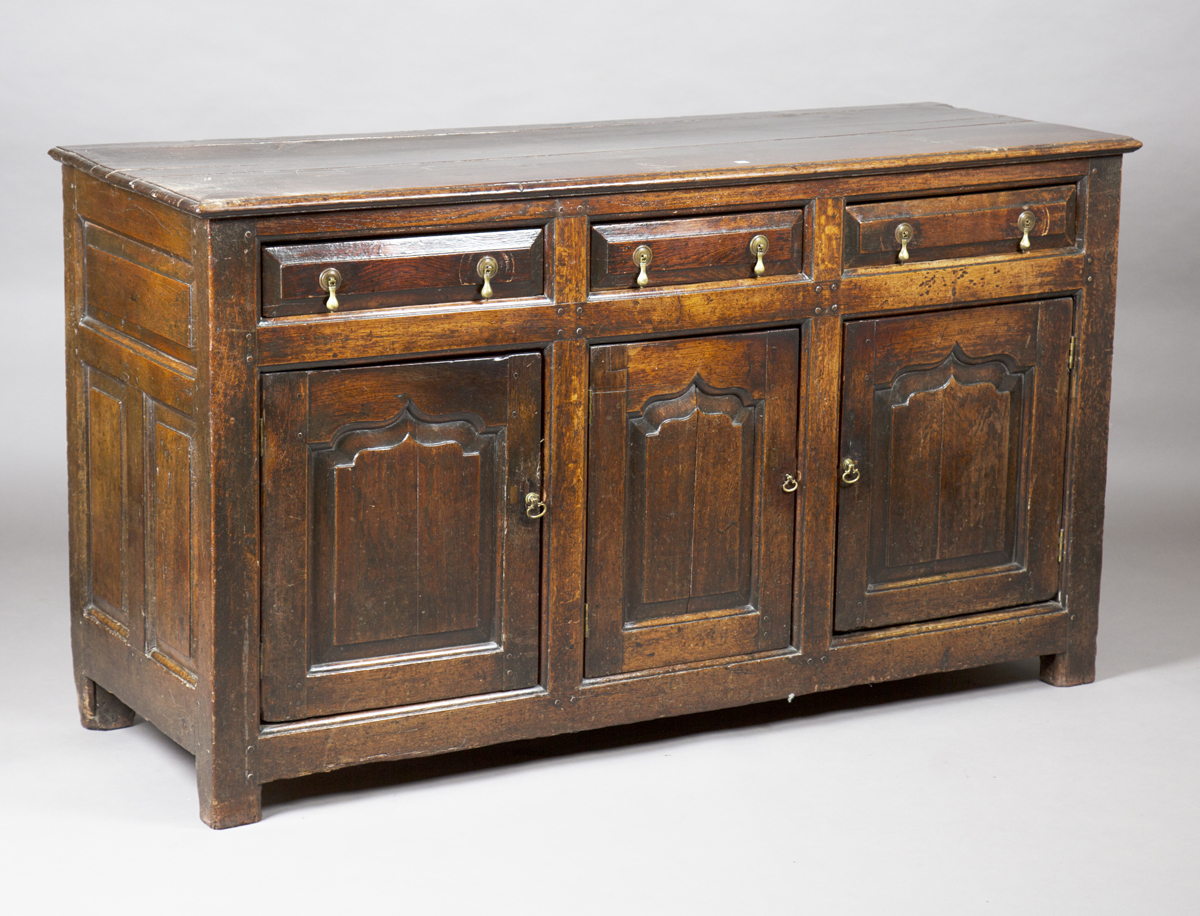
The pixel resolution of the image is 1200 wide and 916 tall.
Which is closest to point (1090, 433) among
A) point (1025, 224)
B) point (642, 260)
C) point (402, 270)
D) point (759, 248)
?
point (1025, 224)

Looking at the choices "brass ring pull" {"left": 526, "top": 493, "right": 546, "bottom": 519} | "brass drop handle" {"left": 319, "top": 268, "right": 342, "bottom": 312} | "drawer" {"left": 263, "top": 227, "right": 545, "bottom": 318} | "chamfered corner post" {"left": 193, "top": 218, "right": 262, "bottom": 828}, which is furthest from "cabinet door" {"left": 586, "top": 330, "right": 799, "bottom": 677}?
"chamfered corner post" {"left": 193, "top": 218, "right": 262, "bottom": 828}

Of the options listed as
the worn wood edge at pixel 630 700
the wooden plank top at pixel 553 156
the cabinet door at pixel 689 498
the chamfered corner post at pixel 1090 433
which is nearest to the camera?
the wooden plank top at pixel 553 156

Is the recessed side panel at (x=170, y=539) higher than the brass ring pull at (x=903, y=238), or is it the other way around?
the brass ring pull at (x=903, y=238)

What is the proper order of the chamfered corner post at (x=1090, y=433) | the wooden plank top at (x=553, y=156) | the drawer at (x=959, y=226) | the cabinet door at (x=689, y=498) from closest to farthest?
the wooden plank top at (x=553, y=156), the cabinet door at (x=689, y=498), the drawer at (x=959, y=226), the chamfered corner post at (x=1090, y=433)

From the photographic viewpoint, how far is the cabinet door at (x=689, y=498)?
404cm

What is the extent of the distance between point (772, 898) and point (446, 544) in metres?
0.90

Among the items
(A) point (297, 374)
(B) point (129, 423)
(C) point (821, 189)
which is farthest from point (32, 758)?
(C) point (821, 189)

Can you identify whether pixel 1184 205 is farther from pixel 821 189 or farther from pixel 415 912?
pixel 415 912

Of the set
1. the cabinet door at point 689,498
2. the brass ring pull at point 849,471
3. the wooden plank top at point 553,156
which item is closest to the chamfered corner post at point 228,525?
the wooden plank top at point 553,156

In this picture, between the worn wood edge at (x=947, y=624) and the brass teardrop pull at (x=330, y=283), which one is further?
the worn wood edge at (x=947, y=624)

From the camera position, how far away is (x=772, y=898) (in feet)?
11.7

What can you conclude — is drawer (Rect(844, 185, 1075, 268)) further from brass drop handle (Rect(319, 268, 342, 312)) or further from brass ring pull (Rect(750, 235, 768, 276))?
brass drop handle (Rect(319, 268, 342, 312))

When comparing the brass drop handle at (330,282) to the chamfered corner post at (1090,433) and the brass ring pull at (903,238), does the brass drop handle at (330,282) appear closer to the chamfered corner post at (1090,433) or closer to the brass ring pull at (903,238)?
the brass ring pull at (903,238)

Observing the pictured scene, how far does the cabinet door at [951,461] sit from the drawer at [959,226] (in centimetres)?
13
